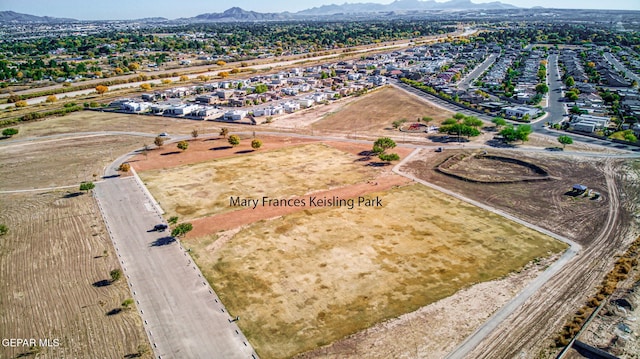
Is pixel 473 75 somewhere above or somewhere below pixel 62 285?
above

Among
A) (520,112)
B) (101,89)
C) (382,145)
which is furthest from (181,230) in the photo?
(101,89)

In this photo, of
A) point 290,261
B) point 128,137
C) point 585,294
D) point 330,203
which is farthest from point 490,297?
point 128,137

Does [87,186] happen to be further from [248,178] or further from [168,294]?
[168,294]

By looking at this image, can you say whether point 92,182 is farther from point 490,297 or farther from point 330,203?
point 490,297

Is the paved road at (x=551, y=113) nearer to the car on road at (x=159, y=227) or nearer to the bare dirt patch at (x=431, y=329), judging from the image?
the bare dirt patch at (x=431, y=329)

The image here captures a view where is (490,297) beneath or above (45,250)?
beneath
